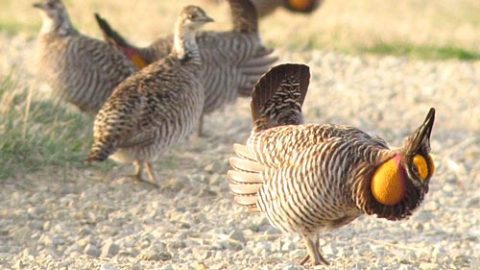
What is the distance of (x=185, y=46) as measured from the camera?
8.44 metres

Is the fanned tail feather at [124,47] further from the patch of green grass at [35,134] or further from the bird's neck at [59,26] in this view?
the patch of green grass at [35,134]

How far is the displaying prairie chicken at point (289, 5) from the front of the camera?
1403 centimetres

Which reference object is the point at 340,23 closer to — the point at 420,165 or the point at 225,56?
the point at 225,56

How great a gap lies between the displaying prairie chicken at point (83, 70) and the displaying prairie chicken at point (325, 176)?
9.31 ft

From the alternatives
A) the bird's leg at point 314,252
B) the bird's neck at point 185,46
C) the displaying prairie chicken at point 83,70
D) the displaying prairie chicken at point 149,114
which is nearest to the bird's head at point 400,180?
the bird's leg at point 314,252

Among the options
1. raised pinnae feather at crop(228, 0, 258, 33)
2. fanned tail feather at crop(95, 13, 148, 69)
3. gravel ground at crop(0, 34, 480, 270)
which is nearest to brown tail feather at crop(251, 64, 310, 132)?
gravel ground at crop(0, 34, 480, 270)

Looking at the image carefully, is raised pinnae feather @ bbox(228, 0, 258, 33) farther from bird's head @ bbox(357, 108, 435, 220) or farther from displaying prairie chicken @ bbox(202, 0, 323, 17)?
bird's head @ bbox(357, 108, 435, 220)

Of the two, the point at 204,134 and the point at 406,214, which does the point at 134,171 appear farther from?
the point at 406,214

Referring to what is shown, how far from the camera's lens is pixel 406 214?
586 centimetres

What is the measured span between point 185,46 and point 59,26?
140 cm

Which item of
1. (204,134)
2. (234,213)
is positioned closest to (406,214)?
(234,213)

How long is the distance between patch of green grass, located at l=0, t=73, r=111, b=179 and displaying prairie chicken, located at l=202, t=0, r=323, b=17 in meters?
5.21

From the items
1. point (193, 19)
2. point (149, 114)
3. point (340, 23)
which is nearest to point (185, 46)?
point (193, 19)

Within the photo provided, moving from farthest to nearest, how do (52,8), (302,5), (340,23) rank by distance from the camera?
(340,23)
(302,5)
(52,8)
